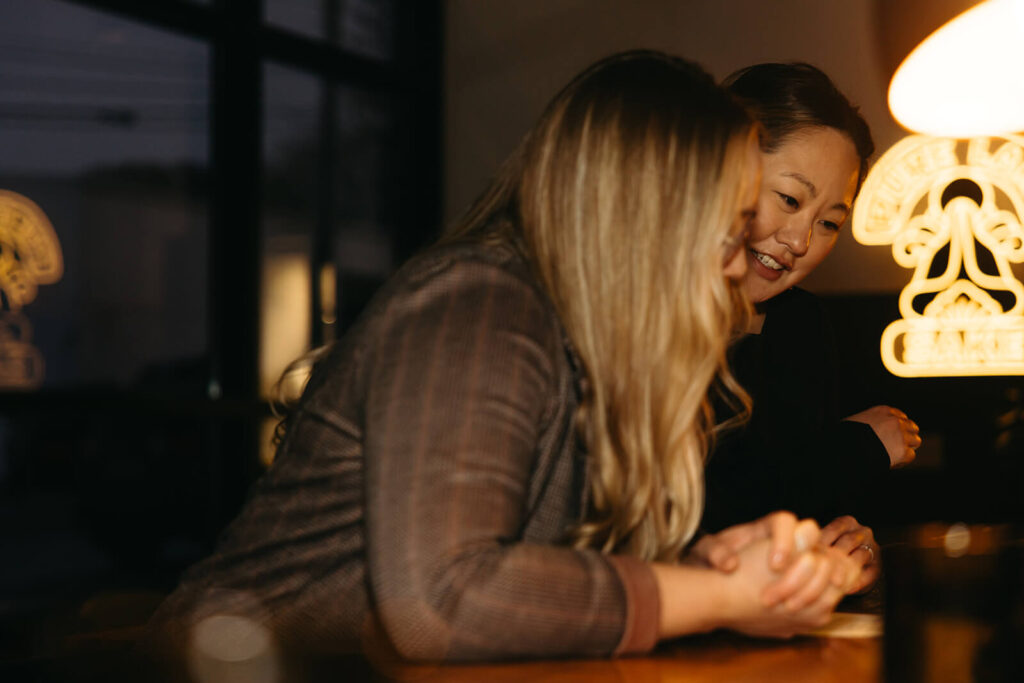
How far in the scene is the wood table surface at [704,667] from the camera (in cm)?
65

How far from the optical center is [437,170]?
3.32 m

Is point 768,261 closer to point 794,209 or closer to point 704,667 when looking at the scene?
point 794,209

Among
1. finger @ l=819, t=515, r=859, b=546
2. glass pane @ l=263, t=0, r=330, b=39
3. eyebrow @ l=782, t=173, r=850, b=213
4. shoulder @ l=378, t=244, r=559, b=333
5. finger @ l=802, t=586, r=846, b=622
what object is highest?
Result: glass pane @ l=263, t=0, r=330, b=39

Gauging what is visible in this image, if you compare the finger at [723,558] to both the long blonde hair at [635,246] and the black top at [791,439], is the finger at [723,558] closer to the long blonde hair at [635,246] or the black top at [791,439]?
the long blonde hair at [635,246]

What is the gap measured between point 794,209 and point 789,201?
0.01 metres

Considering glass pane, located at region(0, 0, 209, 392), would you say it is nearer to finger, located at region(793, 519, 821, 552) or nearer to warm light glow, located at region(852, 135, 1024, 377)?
warm light glow, located at region(852, 135, 1024, 377)

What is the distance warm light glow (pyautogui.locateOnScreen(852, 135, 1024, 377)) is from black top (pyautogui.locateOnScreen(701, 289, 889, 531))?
0.97 ft

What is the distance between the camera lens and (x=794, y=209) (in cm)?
144

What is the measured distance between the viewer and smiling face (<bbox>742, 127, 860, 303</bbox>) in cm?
143

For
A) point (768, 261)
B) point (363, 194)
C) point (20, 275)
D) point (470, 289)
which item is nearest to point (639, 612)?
point (470, 289)

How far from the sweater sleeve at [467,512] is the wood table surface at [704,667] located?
0.06 ft

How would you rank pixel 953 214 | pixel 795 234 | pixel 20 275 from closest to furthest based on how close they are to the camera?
pixel 795 234 < pixel 953 214 < pixel 20 275

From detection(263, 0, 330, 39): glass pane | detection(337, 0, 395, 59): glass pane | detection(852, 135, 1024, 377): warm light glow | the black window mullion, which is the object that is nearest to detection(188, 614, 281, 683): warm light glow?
detection(852, 135, 1024, 377): warm light glow

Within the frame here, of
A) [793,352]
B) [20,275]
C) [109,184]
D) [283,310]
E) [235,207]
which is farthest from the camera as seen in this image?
[283,310]
